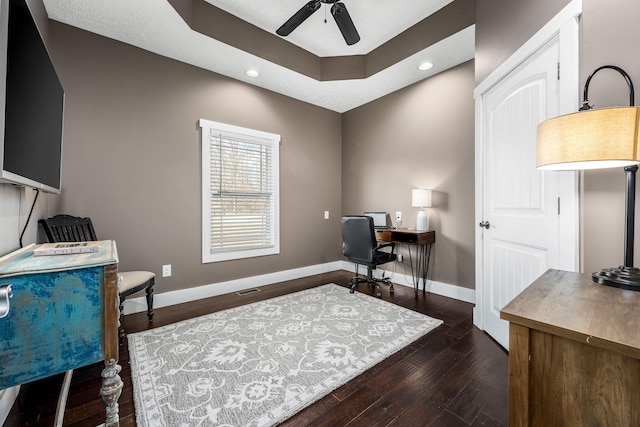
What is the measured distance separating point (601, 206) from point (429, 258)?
2.19 meters

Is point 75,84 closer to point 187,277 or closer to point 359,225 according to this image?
point 187,277

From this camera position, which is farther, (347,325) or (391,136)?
(391,136)

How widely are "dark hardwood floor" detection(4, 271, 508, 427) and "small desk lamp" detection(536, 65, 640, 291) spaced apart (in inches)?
34.5

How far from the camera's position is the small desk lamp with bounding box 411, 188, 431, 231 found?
10.7 ft

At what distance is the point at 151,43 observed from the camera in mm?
2670

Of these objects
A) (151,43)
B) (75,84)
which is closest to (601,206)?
(151,43)

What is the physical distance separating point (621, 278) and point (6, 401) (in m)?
2.80

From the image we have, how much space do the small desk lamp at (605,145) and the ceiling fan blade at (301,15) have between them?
1.90m

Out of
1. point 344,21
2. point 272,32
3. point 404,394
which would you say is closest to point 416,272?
point 404,394

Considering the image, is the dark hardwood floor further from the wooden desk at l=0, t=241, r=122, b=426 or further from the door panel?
the wooden desk at l=0, t=241, r=122, b=426

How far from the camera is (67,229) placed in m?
2.21

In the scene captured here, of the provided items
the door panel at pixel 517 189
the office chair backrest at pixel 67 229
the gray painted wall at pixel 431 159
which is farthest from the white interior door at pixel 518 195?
the office chair backrest at pixel 67 229

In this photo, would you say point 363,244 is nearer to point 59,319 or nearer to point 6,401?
point 59,319

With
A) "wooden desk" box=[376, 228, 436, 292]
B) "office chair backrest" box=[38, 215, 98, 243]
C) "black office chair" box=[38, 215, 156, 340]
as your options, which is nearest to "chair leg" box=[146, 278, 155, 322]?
"black office chair" box=[38, 215, 156, 340]
